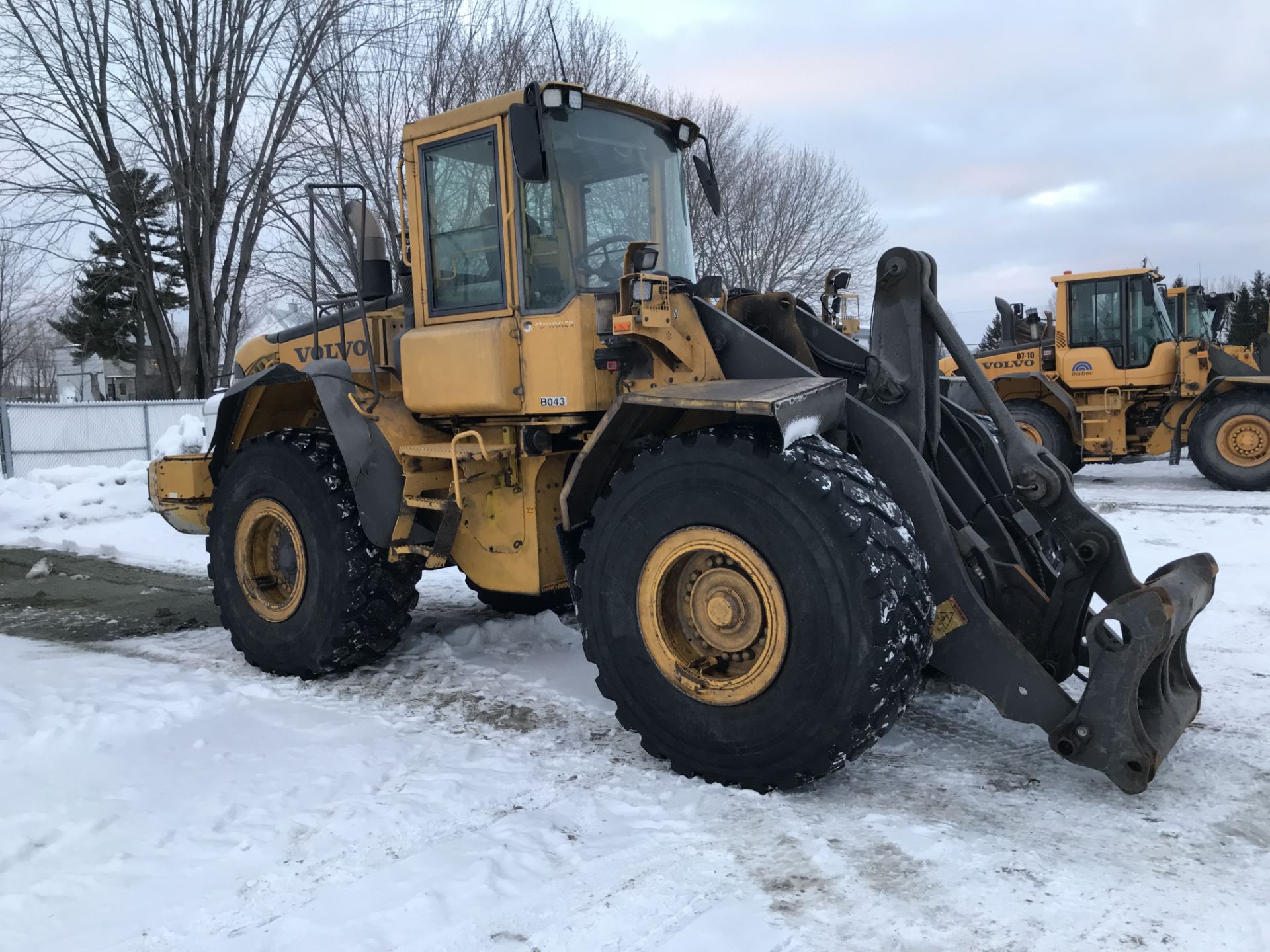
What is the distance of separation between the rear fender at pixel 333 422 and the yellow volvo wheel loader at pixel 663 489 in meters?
0.02

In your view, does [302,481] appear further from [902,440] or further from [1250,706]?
[1250,706]

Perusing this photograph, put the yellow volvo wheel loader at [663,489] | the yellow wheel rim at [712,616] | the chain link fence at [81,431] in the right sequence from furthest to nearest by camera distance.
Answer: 1. the chain link fence at [81,431]
2. the yellow wheel rim at [712,616]
3. the yellow volvo wheel loader at [663,489]

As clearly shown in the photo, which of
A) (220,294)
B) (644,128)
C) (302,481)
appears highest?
(220,294)

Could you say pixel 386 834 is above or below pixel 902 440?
below

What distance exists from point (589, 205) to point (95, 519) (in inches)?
414

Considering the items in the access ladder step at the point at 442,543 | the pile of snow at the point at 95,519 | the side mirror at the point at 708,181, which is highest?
the side mirror at the point at 708,181

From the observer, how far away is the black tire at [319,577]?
211 inches

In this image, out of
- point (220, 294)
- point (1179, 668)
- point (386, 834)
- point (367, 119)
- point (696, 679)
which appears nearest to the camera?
point (386, 834)

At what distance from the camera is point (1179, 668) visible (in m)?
4.18

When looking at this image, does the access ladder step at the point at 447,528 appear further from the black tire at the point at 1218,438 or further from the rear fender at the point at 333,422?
the black tire at the point at 1218,438

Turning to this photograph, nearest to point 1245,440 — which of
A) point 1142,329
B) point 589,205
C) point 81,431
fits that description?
point 1142,329

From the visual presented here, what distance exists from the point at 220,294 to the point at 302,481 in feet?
56.1

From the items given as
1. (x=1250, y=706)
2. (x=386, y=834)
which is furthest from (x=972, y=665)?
(x=386, y=834)

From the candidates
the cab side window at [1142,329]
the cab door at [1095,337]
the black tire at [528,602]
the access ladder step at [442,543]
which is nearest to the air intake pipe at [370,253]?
the access ladder step at [442,543]
